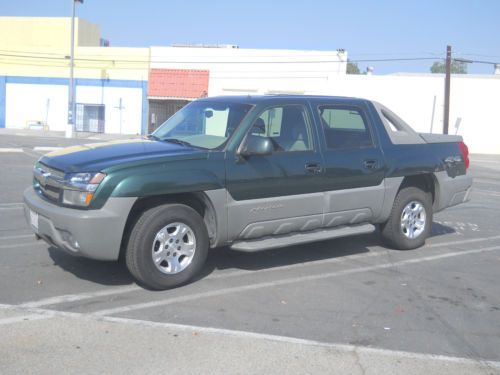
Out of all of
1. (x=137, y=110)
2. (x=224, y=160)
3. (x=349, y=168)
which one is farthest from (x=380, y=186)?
(x=137, y=110)

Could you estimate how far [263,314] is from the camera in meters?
4.94

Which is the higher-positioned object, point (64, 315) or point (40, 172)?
point (40, 172)

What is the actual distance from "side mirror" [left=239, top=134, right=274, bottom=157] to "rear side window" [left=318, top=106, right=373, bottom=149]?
107 centimetres

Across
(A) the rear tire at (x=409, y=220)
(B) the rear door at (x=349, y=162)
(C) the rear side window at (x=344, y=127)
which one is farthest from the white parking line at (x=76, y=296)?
A: (A) the rear tire at (x=409, y=220)

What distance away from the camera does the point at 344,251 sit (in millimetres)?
7320

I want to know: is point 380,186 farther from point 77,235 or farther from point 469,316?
point 77,235

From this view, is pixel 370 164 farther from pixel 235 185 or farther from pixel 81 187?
pixel 81 187

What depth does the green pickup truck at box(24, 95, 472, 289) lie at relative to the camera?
512 centimetres

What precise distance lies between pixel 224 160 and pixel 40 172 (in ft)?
5.99

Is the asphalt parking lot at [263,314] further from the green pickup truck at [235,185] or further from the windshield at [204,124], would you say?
the windshield at [204,124]

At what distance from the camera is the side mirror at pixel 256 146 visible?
564 centimetres

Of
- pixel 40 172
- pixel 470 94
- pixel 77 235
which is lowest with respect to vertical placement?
pixel 77 235

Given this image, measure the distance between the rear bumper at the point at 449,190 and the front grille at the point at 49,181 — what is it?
4.83 meters

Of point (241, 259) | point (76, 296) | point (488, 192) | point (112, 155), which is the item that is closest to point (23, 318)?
point (76, 296)
